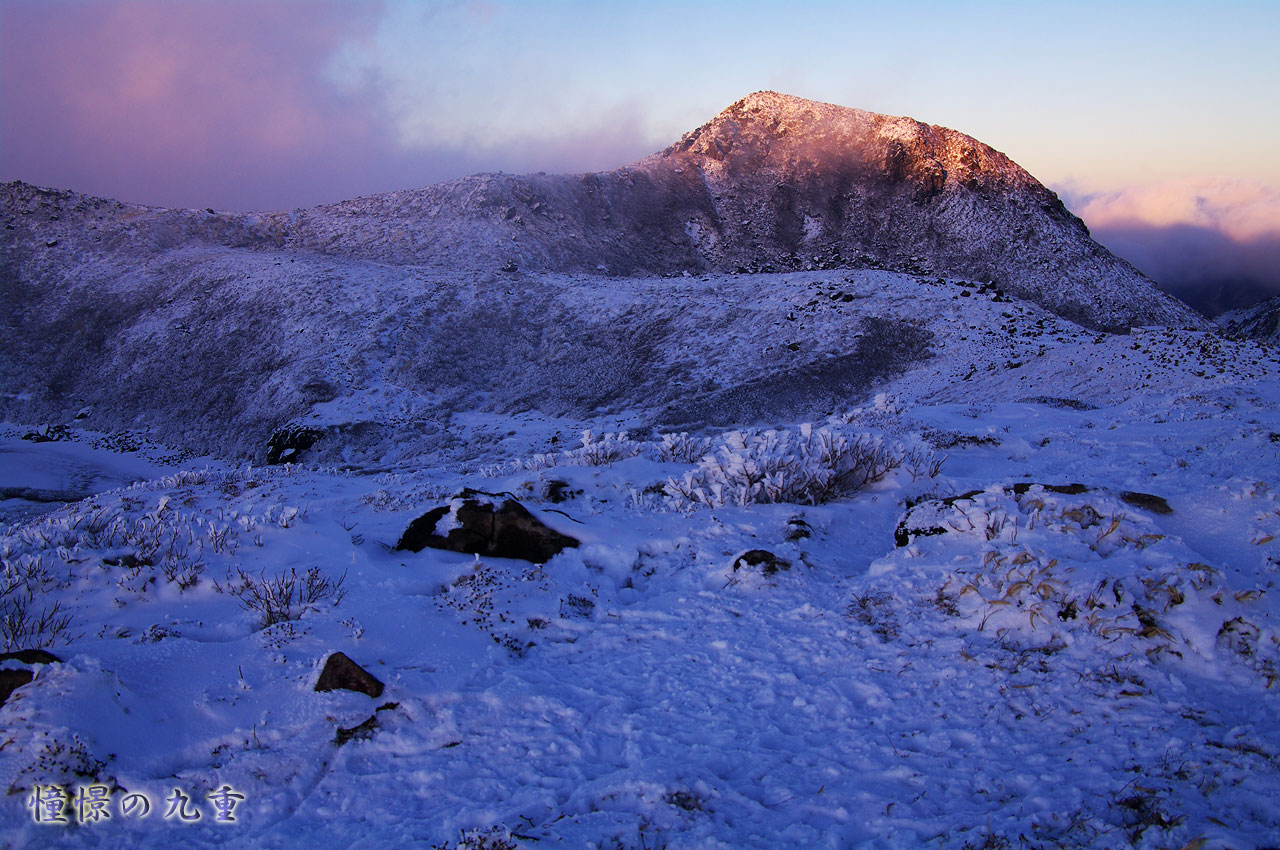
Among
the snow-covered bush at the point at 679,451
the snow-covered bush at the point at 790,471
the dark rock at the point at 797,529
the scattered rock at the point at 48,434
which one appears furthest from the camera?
the scattered rock at the point at 48,434

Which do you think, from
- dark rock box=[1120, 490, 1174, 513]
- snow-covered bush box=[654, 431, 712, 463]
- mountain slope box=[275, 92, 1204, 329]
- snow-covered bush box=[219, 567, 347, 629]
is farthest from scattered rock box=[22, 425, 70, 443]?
dark rock box=[1120, 490, 1174, 513]

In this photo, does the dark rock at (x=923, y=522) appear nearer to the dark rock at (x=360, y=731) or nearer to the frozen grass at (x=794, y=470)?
the frozen grass at (x=794, y=470)

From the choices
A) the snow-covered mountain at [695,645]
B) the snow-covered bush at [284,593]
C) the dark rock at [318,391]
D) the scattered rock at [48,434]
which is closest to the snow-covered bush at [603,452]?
the snow-covered mountain at [695,645]

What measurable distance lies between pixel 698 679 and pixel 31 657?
3581 millimetres

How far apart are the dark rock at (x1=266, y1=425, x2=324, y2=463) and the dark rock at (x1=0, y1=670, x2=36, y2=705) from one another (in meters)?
17.2

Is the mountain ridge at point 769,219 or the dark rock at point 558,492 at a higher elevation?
the mountain ridge at point 769,219

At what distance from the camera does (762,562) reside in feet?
17.7

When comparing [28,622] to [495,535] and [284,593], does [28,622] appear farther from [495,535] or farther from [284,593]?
[495,535]

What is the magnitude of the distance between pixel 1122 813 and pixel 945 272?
38376 millimetres

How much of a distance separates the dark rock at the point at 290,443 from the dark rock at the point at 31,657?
16976mm

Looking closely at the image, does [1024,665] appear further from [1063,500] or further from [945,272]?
[945,272]

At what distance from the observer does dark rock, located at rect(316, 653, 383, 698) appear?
358 centimetres

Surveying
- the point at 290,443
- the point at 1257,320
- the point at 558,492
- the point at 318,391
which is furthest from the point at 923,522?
the point at 1257,320

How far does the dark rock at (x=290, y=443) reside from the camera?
1902 cm
